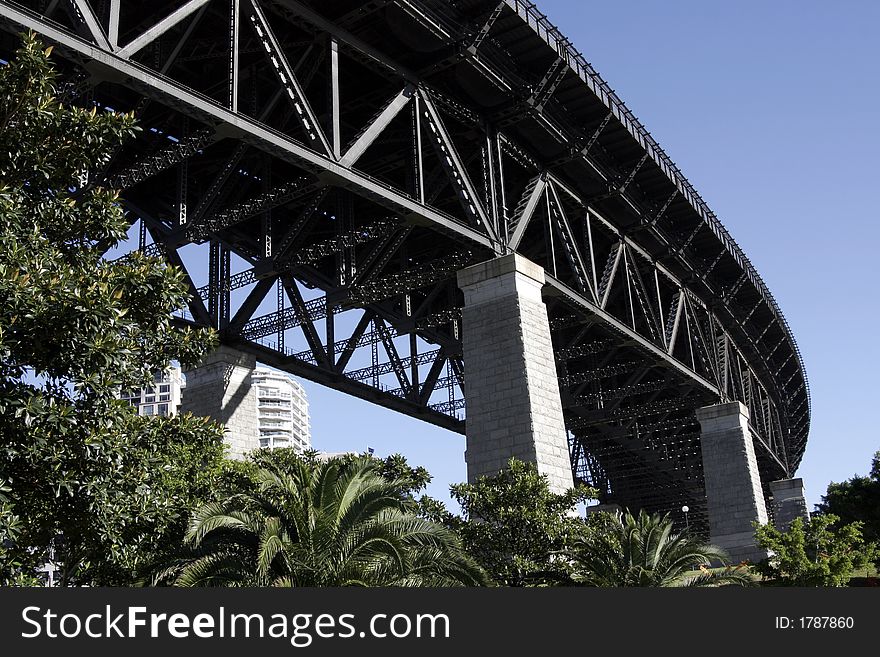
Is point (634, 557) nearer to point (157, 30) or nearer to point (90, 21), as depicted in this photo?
point (157, 30)

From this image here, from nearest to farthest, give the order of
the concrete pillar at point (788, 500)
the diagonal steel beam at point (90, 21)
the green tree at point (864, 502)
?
the diagonal steel beam at point (90, 21) < the green tree at point (864, 502) < the concrete pillar at point (788, 500)

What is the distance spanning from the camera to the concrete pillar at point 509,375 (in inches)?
1204

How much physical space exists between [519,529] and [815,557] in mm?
13417

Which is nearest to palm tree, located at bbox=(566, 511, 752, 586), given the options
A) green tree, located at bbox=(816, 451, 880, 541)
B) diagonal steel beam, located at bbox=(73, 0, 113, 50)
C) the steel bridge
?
the steel bridge

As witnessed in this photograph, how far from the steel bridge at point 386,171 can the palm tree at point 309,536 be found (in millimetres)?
9993

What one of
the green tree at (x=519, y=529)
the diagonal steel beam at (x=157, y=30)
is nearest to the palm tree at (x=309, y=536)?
the green tree at (x=519, y=529)

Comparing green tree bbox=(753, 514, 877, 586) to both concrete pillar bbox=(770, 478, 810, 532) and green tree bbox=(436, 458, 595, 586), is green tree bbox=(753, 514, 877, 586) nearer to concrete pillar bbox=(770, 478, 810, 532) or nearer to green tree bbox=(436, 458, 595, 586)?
green tree bbox=(436, 458, 595, 586)

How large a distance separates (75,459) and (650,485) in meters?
80.6

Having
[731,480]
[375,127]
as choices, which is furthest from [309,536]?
[731,480]

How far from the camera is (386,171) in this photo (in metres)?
38.4

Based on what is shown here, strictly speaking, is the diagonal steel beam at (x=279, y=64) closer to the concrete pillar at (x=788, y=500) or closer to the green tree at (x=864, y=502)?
the green tree at (x=864, y=502)

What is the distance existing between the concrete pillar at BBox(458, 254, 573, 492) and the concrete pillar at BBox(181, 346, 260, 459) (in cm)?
1155

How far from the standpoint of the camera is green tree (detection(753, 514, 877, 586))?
3080 cm

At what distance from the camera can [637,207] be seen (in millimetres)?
44250
